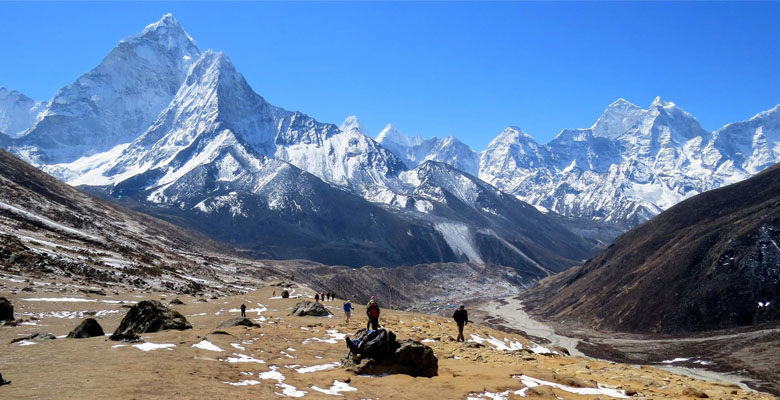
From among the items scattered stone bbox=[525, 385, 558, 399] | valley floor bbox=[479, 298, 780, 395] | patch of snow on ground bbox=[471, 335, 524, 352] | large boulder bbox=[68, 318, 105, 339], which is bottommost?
valley floor bbox=[479, 298, 780, 395]

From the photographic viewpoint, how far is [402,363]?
25.2 meters

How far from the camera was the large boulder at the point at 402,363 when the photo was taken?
24.8 metres

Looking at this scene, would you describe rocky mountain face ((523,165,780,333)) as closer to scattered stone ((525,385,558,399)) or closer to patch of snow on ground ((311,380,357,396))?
scattered stone ((525,385,558,399))

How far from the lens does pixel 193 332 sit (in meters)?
32.8

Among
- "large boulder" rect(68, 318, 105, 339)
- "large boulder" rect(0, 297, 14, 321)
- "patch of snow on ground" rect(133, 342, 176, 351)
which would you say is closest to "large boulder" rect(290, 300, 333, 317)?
"large boulder" rect(68, 318, 105, 339)

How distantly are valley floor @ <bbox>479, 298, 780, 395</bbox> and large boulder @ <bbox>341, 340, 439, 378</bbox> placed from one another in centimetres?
9879

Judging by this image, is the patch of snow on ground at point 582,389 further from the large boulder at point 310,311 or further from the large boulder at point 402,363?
the large boulder at point 310,311

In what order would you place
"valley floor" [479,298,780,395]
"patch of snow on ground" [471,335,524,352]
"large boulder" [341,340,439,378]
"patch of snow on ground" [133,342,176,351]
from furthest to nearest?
"valley floor" [479,298,780,395] < "patch of snow on ground" [471,335,524,352] < "patch of snow on ground" [133,342,176,351] < "large boulder" [341,340,439,378]

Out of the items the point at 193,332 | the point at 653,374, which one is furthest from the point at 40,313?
the point at 653,374

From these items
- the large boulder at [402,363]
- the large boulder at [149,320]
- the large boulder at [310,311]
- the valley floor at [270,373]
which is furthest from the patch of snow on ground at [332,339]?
the large boulder at [310,311]

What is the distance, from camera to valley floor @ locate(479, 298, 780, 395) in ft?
360

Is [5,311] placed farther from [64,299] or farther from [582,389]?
[582,389]

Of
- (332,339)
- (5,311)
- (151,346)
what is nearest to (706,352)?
(332,339)

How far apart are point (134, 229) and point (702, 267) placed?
207 m
